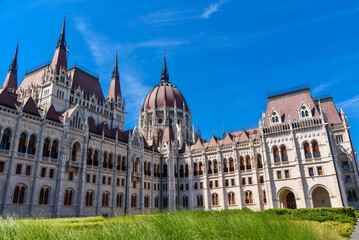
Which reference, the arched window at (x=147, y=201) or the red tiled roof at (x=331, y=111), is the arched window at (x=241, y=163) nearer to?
the arched window at (x=147, y=201)

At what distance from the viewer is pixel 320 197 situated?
4394 centimetres

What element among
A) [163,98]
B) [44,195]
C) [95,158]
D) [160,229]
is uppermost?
[163,98]

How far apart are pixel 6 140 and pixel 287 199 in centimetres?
4401

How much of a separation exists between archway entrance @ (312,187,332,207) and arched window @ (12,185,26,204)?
43.6 m

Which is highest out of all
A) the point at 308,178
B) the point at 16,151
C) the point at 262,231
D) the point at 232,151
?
the point at 232,151

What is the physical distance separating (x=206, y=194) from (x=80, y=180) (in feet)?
82.6

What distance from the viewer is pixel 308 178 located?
Answer: 43.6 metres

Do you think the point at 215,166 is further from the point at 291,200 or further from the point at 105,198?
the point at 105,198

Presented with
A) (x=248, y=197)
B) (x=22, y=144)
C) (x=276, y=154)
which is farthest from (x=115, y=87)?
(x=276, y=154)

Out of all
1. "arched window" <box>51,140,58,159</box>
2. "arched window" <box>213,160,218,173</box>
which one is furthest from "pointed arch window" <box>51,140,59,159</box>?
"arched window" <box>213,160,218,173</box>

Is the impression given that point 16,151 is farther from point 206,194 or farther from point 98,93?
point 206,194

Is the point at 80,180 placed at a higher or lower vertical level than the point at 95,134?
lower

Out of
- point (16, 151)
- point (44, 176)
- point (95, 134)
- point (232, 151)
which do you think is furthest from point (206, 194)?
point (16, 151)

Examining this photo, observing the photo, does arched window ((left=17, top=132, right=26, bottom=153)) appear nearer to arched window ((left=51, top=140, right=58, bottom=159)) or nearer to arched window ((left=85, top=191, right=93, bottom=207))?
arched window ((left=51, top=140, right=58, bottom=159))
